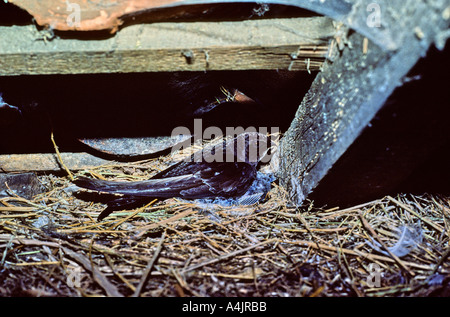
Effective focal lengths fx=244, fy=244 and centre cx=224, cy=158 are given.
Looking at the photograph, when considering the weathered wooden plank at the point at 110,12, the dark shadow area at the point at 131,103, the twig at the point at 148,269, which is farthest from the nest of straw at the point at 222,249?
the weathered wooden plank at the point at 110,12

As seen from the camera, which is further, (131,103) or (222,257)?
(131,103)

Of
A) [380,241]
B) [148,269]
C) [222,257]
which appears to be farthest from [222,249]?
[380,241]

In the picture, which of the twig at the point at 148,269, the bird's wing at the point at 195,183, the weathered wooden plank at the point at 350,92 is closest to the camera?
the weathered wooden plank at the point at 350,92

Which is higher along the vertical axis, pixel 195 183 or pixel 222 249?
pixel 195 183

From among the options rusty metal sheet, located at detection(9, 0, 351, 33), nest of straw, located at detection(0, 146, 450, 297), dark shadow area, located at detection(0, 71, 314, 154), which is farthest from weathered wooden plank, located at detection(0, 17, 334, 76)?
nest of straw, located at detection(0, 146, 450, 297)

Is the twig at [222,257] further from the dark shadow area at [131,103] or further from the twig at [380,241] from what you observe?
the dark shadow area at [131,103]

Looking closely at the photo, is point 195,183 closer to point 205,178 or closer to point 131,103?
point 205,178
